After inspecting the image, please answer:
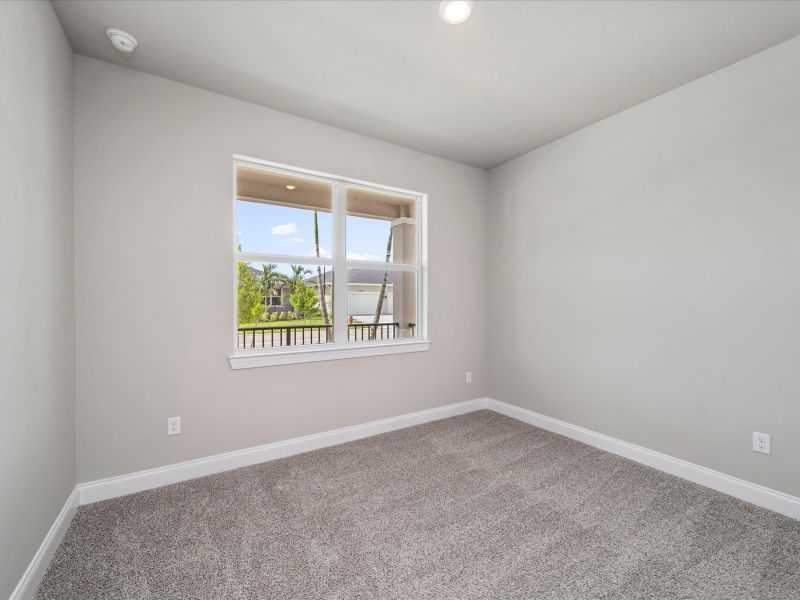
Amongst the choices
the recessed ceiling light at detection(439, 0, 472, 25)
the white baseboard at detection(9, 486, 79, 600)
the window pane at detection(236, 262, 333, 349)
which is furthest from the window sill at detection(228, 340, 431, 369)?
the recessed ceiling light at detection(439, 0, 472, 25)

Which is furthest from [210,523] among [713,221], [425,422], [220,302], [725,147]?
[725,147]

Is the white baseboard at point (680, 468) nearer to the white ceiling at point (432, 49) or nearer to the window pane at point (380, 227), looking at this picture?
the window pane at point (380, 227)

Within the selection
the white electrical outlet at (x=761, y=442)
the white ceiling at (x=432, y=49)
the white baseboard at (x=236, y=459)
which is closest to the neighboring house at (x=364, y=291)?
the white baseboard at (x=236, y=459)

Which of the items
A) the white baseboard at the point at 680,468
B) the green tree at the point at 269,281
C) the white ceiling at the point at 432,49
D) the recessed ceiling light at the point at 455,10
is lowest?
the white baseboard at the point at 680,468

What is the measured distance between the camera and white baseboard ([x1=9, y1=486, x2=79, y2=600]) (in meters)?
1.41

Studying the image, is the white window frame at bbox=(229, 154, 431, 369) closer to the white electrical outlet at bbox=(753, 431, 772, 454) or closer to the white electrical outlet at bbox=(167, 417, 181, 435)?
the white electrical outlet at bbox=(167, 417, 181, 435)

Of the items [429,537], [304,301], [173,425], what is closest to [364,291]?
[304,301]

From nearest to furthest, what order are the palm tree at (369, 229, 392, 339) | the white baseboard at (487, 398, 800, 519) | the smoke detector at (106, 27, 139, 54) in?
1. the smoke detector at (106, 27, 139, 54)
2. the white baseboard at (487, 398, 800, 519)
3. the palm tree at (369, 229, 392, 339)

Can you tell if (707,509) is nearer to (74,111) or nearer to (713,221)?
(713,221)

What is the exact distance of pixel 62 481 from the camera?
73.9 inches

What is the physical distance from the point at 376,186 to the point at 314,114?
2.51ft

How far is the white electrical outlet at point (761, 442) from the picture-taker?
2098 millimetres

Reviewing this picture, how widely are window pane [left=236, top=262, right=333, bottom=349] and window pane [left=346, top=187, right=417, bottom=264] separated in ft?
1.39

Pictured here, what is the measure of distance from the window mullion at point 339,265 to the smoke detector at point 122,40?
148 centimetres
